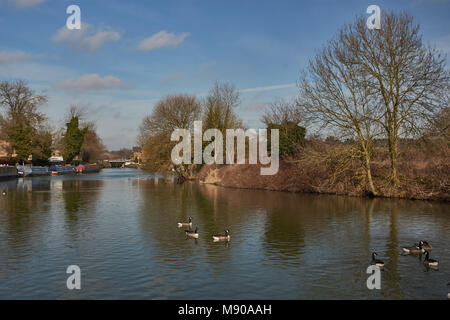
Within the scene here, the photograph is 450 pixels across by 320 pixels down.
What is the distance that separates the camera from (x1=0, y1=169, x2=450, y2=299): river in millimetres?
11789

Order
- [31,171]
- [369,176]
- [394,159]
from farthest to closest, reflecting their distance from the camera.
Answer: [31,171] → [369,176] → [394,159]

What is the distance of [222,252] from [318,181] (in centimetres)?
2497

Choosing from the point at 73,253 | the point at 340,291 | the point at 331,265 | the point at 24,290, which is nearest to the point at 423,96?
the point at 331,265

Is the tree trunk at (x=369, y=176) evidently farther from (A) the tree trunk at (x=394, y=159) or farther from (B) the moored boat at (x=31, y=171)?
(B) the moored boat at (x=31, y=171)

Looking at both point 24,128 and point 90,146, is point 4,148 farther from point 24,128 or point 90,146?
point 90,146

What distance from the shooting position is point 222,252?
16266 mm

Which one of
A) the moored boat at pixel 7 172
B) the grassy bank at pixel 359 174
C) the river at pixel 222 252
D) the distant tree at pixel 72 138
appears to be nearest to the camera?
the river at pixel 222 252

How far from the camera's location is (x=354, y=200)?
33469 mm

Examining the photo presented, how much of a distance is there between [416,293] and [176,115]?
5098 centimetres

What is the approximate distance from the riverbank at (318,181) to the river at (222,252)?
12.3 ft

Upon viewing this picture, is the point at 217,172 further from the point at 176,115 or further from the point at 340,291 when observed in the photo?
the point at 340,291

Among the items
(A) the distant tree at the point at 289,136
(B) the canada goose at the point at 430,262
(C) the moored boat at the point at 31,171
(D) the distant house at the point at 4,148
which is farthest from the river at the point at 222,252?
(D) the distant house at the point at 4,148

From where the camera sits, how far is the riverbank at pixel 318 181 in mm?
32312

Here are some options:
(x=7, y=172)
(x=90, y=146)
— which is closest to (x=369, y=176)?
(x=7, y=172)
